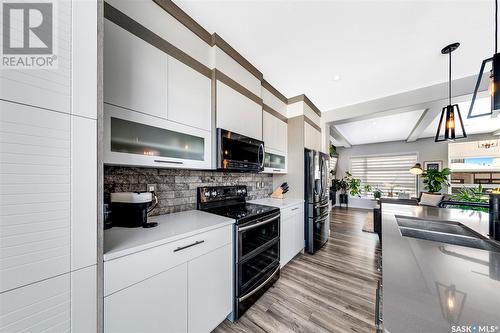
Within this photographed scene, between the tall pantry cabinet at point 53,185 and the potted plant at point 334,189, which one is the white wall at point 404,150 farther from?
the tall pantry cabinet at point 53,185

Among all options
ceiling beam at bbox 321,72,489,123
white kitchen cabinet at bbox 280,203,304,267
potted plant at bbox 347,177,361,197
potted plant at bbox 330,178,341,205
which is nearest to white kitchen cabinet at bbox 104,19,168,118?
white kitchen cabinet at bbox 280,203,304,267

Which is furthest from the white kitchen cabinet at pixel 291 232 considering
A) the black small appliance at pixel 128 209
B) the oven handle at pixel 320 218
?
the black small appliance at pixel 128 209

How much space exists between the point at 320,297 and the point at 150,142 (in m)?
2.25

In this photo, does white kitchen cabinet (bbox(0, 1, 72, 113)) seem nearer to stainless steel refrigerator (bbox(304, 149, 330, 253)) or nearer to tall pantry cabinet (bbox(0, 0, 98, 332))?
tall pantry cabinet (bbox(0, 0, 98, 332))

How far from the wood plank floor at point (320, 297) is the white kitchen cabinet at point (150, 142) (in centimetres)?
150

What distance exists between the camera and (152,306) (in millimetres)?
1005

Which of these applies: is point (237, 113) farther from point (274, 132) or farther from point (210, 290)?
point (210, 290)

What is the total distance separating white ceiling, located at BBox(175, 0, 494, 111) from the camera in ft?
4.78

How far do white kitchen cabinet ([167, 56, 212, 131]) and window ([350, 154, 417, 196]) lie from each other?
7.42 meters

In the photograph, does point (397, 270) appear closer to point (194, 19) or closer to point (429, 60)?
point (194, 19)

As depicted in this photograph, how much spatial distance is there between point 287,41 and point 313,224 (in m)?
2.59

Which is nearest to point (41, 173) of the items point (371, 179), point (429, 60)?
point (429, 60)

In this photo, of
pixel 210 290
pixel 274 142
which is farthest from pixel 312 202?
pixel 210 290

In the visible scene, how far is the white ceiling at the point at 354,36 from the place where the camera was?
4.78 feet
